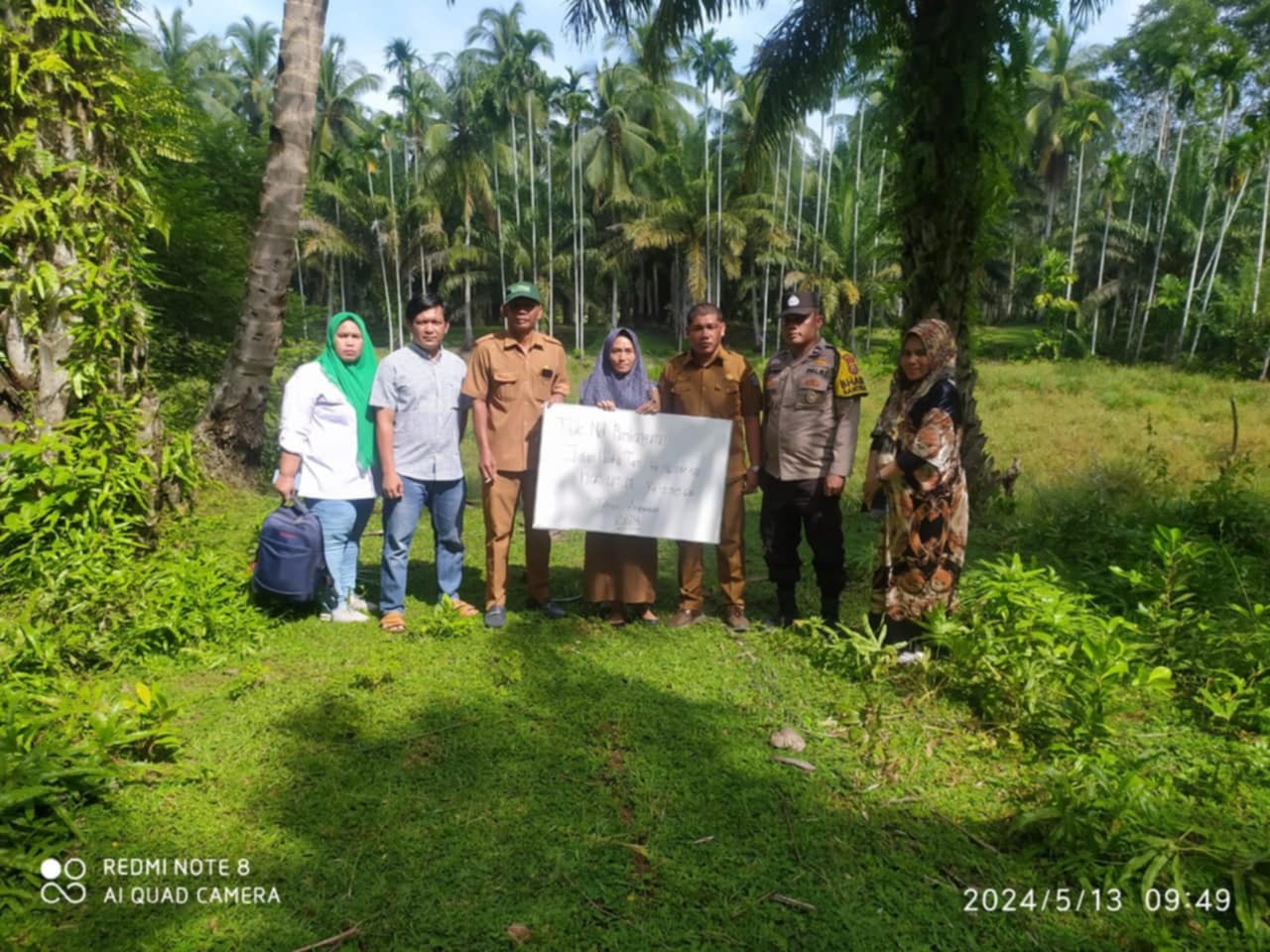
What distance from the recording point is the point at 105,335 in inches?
158

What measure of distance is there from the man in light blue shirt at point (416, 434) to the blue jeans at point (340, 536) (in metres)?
0.20

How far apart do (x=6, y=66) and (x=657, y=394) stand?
3656mm

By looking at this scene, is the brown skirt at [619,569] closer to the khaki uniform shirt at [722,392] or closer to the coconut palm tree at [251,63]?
the khaki uniform shirt at [722,392]

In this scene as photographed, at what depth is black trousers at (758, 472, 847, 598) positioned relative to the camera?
13.5 ft

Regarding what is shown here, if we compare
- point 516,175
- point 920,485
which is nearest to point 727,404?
point 920,485

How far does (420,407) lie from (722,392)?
1.69 m

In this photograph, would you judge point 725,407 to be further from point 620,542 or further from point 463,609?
point 463,609

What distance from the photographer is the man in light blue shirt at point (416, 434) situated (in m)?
→ 4.08

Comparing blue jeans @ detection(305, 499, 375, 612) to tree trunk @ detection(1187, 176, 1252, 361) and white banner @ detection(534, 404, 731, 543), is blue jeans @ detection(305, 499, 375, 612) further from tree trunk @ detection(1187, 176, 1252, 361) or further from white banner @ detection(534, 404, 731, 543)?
tree trunk @ detection(1187, 176, 1252, 361)

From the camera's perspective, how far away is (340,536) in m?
4.25

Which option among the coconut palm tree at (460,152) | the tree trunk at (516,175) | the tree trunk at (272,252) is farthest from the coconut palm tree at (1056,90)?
the tree trunk at (272,252)

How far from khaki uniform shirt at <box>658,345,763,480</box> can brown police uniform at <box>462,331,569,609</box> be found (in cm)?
68

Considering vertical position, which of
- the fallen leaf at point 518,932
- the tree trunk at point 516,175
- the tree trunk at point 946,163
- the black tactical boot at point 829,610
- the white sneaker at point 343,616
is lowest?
the fallen leaf at point 518,932

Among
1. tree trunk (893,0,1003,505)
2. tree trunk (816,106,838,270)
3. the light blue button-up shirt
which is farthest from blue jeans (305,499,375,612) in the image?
tree trunk (816,106,838,270)
